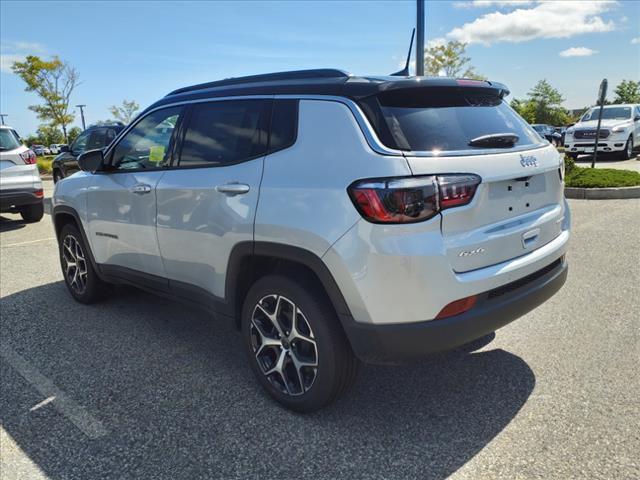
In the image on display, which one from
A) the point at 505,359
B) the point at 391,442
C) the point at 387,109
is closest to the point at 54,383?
the point at 391,442

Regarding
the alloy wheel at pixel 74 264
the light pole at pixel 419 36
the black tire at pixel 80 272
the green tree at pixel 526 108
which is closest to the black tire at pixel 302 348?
the black tire at pixel 80 272

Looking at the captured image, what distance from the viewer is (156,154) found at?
3.75 metres

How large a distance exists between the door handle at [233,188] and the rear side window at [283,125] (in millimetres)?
252

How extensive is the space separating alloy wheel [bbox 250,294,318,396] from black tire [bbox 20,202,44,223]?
8.15 m

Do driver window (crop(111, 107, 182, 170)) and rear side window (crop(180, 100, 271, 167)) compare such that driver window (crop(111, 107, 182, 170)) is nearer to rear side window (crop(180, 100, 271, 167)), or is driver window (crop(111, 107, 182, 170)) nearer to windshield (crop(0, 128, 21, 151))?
rear side window (crop(180, 100, 271, 167))

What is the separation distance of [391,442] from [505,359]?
123 centimetres

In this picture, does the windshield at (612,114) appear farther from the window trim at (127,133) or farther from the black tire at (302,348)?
the black tire at (302,348)

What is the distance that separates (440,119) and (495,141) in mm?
314

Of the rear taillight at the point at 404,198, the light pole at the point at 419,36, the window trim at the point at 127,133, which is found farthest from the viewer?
the light pole at the point at 419,36

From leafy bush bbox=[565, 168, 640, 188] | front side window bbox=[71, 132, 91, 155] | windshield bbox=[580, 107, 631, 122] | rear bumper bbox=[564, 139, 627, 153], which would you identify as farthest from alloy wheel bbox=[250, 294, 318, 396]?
windshield bbox=[580, 107, 631, 122]

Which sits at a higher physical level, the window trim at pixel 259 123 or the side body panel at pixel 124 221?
the window trim at pixel 259 123

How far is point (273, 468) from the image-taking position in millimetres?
2463

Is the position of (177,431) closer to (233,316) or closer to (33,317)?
(233,316)

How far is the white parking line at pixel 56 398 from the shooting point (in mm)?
2855
